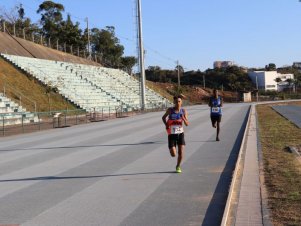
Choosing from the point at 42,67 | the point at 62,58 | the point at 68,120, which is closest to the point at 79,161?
the point at 68,120

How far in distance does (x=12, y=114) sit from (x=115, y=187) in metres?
24.2

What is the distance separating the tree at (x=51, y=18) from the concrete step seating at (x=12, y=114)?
66722mm

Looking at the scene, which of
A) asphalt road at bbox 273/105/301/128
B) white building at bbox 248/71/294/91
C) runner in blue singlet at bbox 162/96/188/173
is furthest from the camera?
white building at bbox 248/71/294/91

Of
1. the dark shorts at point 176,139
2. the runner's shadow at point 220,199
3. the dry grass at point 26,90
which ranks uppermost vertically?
the dry grass at point 26,90

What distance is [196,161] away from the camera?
13023mm

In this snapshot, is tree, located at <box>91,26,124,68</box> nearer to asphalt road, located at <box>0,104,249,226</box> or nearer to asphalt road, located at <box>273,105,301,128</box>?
asphalt road, located at <box>273,105,301,128</box>

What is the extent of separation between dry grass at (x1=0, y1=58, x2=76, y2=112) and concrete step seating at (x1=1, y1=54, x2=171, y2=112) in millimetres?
1088

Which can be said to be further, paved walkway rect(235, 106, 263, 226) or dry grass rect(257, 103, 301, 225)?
dry grass rect(257, 103, 301, 225)

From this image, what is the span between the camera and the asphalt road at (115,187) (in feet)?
24.1

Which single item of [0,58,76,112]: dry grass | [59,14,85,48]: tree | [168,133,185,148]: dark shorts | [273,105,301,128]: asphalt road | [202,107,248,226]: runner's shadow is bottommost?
[202,107,248,226]: runner's shadow

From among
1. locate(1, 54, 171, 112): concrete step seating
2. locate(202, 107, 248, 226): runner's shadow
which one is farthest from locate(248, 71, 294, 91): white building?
locate(202, 107, 248, 226): runner's shadow

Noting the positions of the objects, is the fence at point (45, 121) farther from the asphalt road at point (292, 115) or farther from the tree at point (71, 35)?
the tree at point (71, 35)

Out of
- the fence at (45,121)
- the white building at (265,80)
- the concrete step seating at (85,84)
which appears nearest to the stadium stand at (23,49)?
the concrete step seating at (85,84)

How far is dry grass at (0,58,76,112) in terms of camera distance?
148 feet
